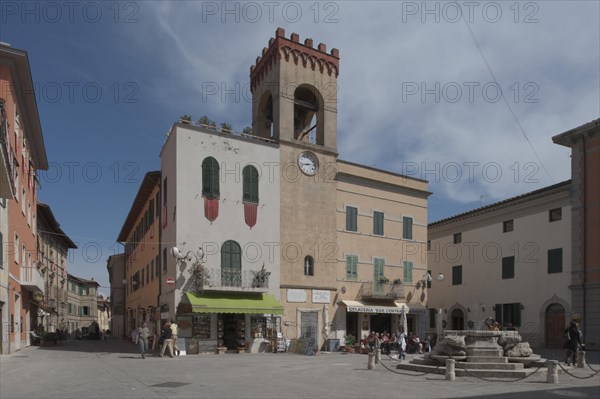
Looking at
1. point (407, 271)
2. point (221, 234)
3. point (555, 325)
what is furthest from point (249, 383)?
point (555, 325)

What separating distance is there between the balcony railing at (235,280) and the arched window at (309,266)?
2.72m

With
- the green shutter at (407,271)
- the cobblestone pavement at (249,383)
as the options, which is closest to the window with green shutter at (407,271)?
the green shutter at (407,271)

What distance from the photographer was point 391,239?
108 feet

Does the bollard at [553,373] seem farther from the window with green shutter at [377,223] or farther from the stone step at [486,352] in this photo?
the window with green shutter at [377,223]

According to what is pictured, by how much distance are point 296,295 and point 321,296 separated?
158cm

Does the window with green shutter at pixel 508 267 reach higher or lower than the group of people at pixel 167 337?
higher

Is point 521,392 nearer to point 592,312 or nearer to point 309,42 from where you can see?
point 592,312

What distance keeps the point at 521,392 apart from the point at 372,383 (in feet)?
11.4

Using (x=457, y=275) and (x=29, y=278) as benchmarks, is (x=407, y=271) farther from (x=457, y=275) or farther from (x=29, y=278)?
(x=29, y=278)

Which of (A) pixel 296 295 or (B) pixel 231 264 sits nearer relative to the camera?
(B) pixel 231 264

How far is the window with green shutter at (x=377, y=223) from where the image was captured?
32.2m

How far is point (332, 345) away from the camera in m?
28.4

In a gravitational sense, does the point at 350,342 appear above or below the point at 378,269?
below

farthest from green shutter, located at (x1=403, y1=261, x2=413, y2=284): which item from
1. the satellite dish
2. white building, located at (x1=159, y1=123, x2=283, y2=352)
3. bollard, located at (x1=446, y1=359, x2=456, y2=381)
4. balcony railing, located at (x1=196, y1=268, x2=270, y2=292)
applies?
bollard, located at (x1=446, y1=359, x2=456, y2=381)
